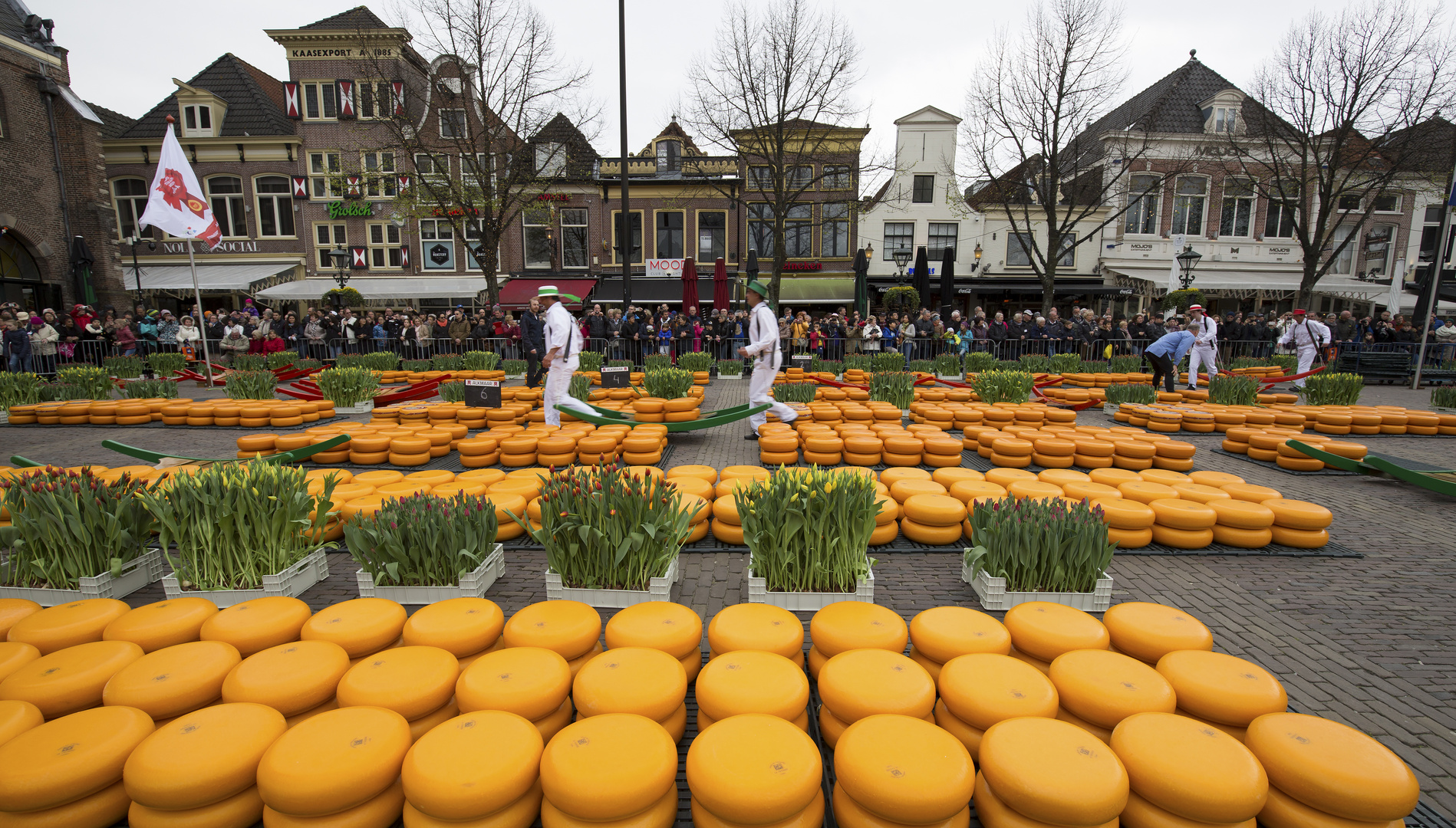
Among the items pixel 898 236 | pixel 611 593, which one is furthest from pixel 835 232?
pixel 611 593

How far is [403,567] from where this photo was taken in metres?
3.77

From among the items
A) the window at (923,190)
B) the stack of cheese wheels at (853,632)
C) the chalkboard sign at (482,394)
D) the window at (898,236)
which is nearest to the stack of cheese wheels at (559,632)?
the stack of cheese wheels at (853,632)

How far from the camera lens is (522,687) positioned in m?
2.29

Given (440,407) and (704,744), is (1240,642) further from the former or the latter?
(440,407)

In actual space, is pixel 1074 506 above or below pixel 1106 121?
below

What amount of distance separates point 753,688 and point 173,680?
7.54 ft

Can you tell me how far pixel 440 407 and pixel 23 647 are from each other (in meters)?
6.23

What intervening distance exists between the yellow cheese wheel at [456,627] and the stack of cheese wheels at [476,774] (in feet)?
2.22

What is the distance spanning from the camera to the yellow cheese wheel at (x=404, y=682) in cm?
227

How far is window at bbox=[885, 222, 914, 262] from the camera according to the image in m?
30.5

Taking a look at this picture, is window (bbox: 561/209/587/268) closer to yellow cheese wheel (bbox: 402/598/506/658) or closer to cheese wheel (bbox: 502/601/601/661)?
yellow cheese wheel (bbox: 402/598/506/658)

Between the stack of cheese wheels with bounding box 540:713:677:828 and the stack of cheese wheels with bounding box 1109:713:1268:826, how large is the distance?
4.94 feet

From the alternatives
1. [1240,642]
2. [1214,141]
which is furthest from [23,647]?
[1214,141]

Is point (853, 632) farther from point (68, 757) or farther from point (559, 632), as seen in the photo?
point (68, 757)
